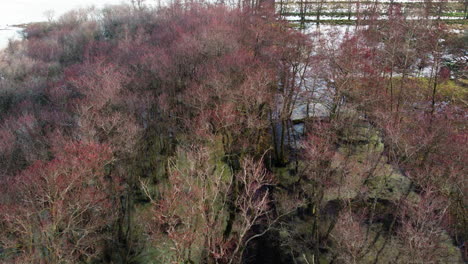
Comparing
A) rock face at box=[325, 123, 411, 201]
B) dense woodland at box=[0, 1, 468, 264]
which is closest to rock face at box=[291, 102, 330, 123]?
dense woodland at box=[0, 1, 468, 264]

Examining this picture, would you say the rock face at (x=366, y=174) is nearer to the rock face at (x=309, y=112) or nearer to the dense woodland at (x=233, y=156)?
the dense woodland at (x=233, y=156)

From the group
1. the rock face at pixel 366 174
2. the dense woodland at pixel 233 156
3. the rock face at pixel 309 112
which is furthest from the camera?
the rock face at pixel 309 112

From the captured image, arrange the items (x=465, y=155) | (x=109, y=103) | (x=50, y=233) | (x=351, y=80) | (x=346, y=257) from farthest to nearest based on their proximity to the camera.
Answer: (x=351, y=80)
(x=109, y=103)
(x=465, y=155)
(x=346, y=257)
(x=50, y=233)

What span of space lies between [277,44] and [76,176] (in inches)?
878

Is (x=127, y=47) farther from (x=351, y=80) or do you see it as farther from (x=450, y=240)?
(x=450, y=240)

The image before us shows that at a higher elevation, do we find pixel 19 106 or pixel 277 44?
pixel 277 44

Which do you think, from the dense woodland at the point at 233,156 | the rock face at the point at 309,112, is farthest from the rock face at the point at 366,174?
the rock face at the point at 309,112

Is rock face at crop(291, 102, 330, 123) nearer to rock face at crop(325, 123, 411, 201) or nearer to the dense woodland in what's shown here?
the dense woodland

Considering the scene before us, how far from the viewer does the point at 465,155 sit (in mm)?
17406

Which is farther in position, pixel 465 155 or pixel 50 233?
pixel 465 155

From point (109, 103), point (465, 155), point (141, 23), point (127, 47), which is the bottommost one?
point (465, 155)

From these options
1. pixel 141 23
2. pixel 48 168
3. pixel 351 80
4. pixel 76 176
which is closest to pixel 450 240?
pixel 351 80

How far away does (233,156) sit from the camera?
2356 centimetres

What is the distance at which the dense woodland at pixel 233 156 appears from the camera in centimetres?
1457
